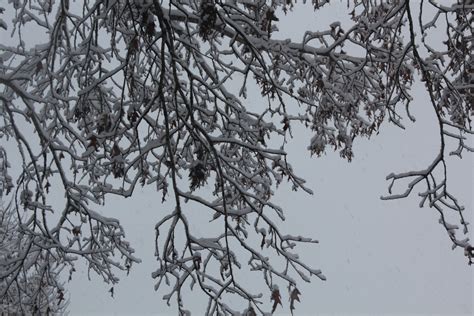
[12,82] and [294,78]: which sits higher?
[294,78]

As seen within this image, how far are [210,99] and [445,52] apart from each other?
2.20 metres

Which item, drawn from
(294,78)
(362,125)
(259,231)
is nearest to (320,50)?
(294,78)

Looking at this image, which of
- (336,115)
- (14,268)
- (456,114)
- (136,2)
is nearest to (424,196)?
(136,2)

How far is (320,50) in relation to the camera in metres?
4.48

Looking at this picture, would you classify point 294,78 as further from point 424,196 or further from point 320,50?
point 424,196

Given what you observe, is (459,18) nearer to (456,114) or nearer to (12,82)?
(456,114)

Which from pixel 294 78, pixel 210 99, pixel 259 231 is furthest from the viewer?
pixel 210 99

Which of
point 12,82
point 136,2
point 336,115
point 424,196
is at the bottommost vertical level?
point 424,196

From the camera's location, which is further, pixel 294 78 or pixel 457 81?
pixel 294 78

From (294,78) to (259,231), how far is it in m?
2.05

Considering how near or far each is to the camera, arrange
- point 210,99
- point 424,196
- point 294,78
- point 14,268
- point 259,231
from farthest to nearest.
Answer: point 210,99, point 294,78, point 14,268, point 259,231, point 424,196

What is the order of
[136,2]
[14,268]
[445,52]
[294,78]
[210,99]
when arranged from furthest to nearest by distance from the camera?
[210,99]
[294,78]
[445,52]
[14,268]
[136,2]

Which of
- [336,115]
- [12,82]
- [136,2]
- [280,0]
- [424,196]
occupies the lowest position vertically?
[424,196]

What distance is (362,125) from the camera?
522 centimetres
